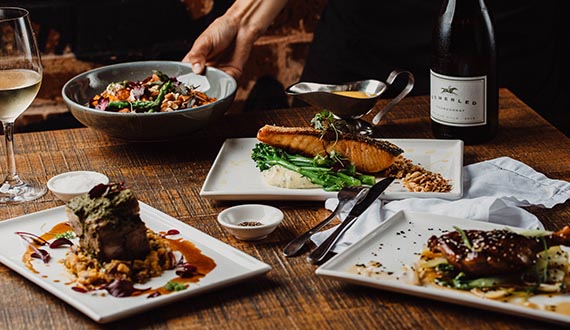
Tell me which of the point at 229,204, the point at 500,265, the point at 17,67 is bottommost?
the point at 229,204

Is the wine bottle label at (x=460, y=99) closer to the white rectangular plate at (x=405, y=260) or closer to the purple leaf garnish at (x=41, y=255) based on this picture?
the white rectangular plate at (x=405, y=260)

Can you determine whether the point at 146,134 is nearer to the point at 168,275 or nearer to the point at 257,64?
the point at 168,275

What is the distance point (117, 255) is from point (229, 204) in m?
0.37

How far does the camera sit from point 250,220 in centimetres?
145

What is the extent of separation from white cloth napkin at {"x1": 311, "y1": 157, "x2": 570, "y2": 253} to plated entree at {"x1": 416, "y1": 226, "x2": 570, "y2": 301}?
0.59ft

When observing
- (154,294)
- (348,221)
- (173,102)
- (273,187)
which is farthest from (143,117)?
(154,294)

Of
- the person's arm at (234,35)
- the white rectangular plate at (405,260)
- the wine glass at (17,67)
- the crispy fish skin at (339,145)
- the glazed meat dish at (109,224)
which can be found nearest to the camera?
the white rectangular plate at (405,260)

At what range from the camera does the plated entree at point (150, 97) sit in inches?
73.0

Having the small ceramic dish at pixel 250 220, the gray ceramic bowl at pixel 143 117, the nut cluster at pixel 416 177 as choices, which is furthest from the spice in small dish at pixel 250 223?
the gray ceramic bowl at pixel 143 117

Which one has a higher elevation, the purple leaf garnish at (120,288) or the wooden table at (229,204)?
the purple leaf garnish at (120,288)

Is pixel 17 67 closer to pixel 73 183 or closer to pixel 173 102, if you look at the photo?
pixel 73 183

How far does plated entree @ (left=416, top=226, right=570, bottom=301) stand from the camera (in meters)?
1.14

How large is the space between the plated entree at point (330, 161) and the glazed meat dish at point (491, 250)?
374 mm

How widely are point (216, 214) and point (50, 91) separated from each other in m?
1.58
